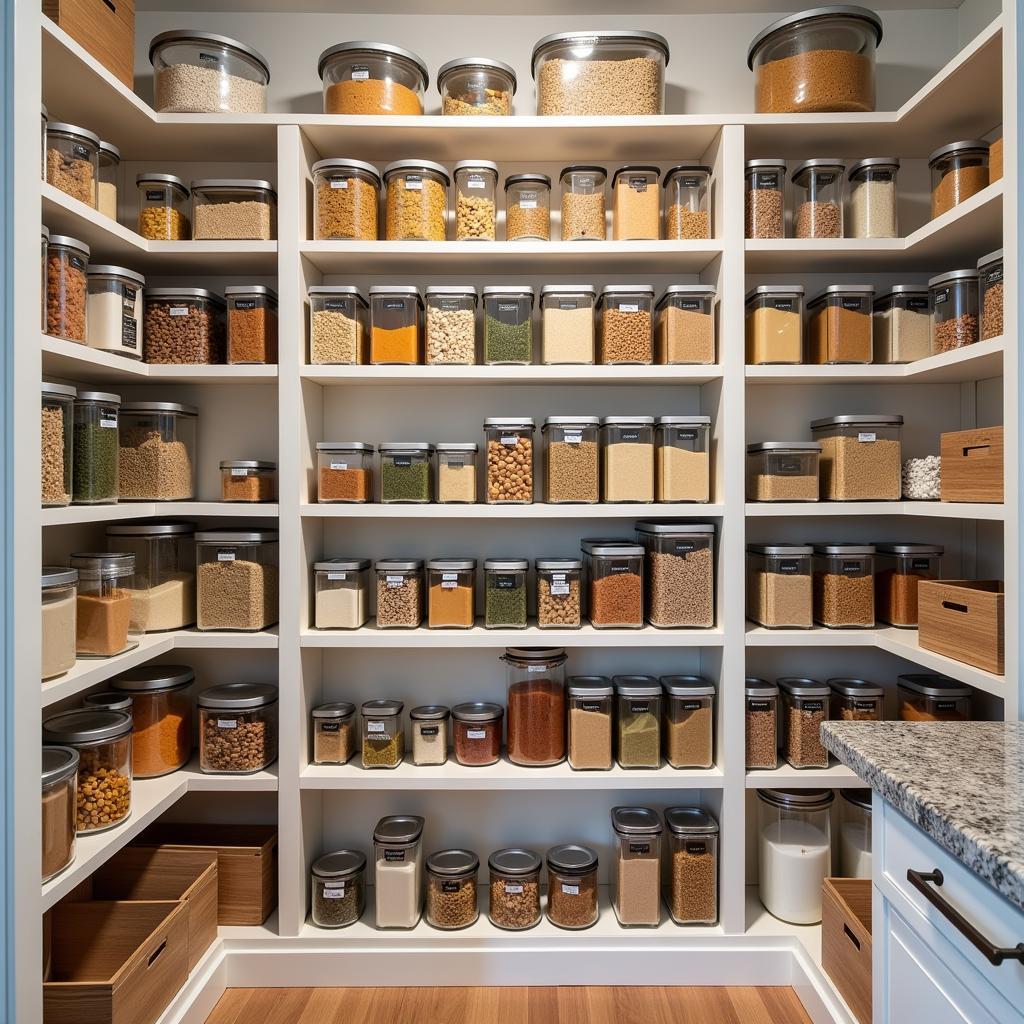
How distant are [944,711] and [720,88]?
6.45 feet

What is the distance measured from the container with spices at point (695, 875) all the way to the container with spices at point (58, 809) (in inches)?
58.7

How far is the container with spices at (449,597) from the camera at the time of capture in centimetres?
212

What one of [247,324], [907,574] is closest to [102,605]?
[247,324]

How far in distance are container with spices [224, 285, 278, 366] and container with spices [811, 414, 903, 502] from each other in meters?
1.63

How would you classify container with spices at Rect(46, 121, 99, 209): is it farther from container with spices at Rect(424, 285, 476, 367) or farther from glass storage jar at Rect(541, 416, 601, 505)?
glass storage jar at Rect(541, 416, 601, 505)

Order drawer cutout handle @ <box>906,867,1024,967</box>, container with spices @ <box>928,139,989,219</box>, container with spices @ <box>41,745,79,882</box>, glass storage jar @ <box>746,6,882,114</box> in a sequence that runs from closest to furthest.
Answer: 1. drawer cutout handle @ <box>906,867,1024,967</box>
2. container with spices @ <box>41,745,79,882</box>
3. container with spices @ <box>928,139,989,219</box>
4. glass storage jar @ <box>746,6,882,114</box>

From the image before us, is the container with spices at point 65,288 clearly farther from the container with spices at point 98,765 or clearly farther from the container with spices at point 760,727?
the container with spices at point 760,727

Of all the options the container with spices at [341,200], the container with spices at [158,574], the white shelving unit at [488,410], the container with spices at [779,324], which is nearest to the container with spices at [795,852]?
the white shelving unit at [488,410]

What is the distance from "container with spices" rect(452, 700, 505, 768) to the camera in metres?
2.16

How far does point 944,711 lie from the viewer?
6.86 feet

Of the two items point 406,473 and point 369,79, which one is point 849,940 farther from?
point 369,79

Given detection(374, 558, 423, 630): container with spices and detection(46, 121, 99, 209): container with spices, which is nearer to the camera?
detection(46, 121, 99, 209): container with spices

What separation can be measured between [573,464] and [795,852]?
1.26m

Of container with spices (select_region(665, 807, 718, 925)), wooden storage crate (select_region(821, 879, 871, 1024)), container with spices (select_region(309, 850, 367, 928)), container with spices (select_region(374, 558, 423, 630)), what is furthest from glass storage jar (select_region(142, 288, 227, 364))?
wooden storage crate (select_region(821, 879, 871, 1024))
